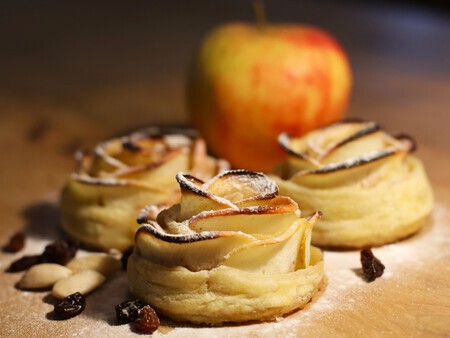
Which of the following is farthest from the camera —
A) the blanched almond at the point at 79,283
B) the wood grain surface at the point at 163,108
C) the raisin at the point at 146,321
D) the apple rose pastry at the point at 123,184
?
the apple rose pastry at the point at 123,184

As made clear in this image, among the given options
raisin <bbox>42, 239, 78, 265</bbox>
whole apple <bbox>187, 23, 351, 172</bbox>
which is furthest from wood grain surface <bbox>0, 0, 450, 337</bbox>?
whole apple <bbox>187, 23, 351, 172</bbox>

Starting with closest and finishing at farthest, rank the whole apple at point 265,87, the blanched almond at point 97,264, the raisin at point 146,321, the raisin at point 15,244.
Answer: the raisin at point 146,321 → the blanched almond at point 97,264 → the raisin at point 15,244 → the whole apple at point 265,87

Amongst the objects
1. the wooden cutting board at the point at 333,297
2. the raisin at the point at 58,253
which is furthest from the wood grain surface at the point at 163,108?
the raisin at the point at 58,253

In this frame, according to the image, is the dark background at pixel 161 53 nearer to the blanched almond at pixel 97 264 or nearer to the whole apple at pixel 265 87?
the whole apple at pixel 265 87

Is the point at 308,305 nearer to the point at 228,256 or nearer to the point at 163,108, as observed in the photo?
the point at 228,256

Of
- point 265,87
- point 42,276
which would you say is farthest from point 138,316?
point 265,87

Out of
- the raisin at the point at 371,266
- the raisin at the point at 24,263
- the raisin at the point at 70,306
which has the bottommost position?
the raisin at the point at 24,263
